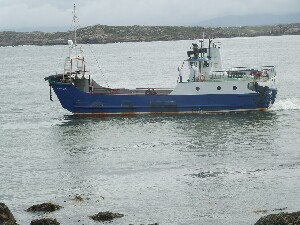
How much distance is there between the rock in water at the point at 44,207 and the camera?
27297 millimetres

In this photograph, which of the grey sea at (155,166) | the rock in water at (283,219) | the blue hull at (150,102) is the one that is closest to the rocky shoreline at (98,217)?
the rock in water at (283,219)

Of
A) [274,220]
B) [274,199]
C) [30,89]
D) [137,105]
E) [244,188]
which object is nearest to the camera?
[274,220]

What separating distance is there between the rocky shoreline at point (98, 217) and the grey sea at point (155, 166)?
43 cm

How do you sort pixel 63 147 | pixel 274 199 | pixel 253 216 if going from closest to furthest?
pixel 253 216, pixel 274 199, pixel 63 147

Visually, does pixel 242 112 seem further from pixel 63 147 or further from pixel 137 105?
pixel 63 147

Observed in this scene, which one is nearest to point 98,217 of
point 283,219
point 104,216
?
point 104,216

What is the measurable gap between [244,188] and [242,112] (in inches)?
965

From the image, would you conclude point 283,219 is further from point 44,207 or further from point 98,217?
point 44,207

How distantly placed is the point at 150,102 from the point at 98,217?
1122 inches

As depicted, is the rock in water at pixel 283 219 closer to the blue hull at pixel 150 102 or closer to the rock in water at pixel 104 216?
the rock in water at pixel 104 216

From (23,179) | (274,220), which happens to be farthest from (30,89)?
(274,220)

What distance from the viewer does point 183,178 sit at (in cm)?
3288

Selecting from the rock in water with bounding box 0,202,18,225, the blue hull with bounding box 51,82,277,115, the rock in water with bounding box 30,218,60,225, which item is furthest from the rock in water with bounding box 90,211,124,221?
the blue hull with bounding box 51,82,277,115

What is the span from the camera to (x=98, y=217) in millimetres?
25891
